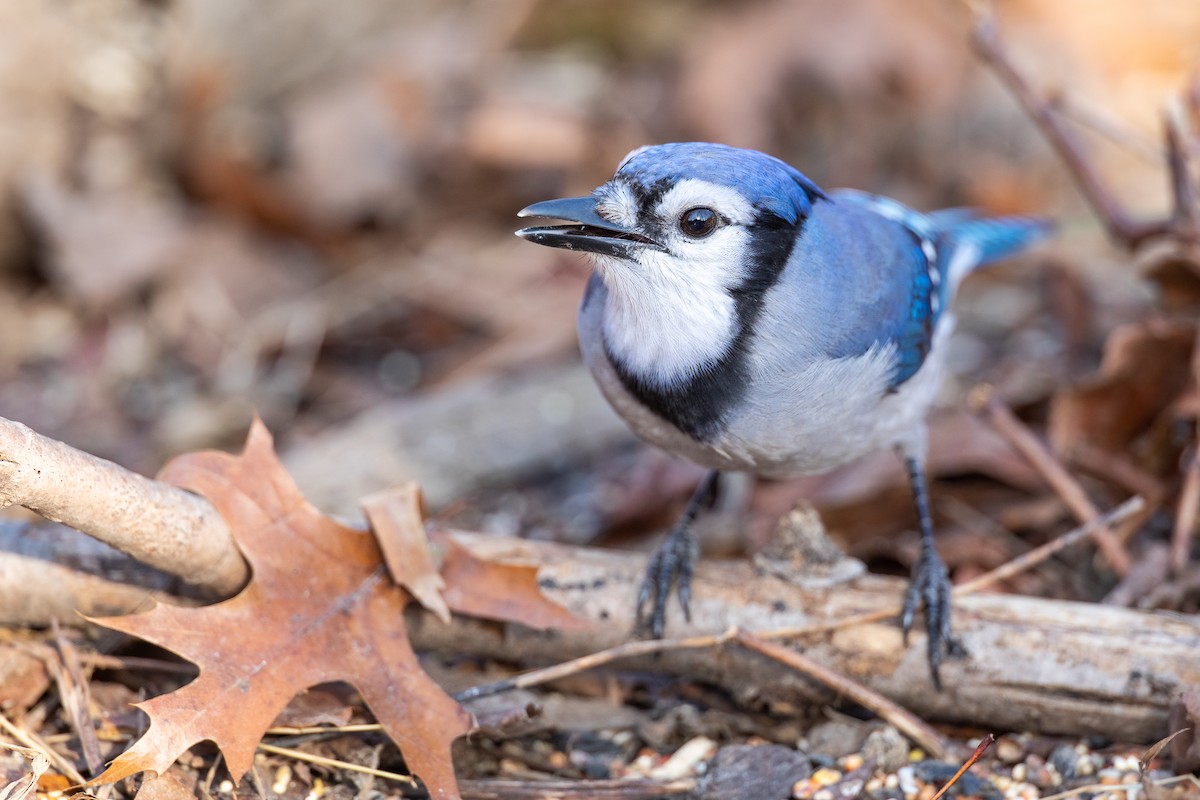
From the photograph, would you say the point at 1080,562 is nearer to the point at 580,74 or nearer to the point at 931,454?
the point at 931,454

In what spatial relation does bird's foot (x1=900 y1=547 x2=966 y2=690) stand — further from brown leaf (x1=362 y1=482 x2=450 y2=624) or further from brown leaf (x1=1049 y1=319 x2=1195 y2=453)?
brown leaf (x1=362 y1=482 x2=450 y2=624)

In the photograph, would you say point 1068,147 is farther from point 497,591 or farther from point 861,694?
point 497,591

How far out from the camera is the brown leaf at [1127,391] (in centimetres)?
356

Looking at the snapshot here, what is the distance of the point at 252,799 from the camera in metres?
2.50

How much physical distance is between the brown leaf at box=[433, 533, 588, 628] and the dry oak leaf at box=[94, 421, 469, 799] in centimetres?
12

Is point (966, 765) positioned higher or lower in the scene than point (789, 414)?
lower

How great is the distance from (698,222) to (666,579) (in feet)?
2.85

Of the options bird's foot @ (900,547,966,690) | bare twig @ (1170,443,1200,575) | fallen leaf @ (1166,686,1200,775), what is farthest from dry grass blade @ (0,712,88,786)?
bare twig @ (1170,443,1200,575)

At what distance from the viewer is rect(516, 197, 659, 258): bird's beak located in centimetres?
259

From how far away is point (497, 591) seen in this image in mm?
2809

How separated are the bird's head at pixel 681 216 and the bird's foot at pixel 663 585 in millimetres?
726

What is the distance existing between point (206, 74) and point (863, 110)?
293cm

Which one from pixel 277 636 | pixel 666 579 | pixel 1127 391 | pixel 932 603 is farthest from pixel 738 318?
pixel 1127 391

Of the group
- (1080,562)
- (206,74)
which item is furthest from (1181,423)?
(206,74)
